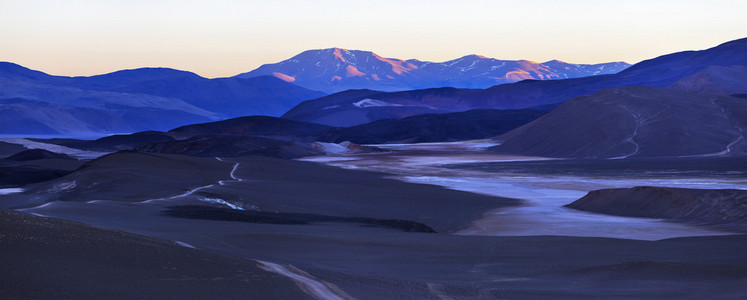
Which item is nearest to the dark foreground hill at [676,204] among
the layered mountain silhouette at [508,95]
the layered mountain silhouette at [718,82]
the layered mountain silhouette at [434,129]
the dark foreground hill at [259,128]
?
the layered mountain silhouette at [434,129]

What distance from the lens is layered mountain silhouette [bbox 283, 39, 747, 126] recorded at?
131625 millimetres

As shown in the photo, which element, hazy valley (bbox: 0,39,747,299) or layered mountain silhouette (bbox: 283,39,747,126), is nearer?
hazy valley (bbox: 0,39,747,299)

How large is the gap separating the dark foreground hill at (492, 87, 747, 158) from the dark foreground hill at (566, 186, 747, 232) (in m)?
25.7

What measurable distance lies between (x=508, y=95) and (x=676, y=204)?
432ft

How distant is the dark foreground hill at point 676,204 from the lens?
17141 mm

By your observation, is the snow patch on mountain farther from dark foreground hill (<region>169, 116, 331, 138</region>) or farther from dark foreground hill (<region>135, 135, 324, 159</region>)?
dark foreground hill (<region>135, 135, 324, 159</region>)

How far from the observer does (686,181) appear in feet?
96.3

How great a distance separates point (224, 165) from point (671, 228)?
73.7 ft

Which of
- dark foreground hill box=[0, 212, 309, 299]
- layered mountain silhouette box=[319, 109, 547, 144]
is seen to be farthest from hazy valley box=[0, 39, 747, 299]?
layered mountain silhouette box=[319, 109, 547, 144]

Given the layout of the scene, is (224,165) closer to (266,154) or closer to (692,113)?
(266,154)

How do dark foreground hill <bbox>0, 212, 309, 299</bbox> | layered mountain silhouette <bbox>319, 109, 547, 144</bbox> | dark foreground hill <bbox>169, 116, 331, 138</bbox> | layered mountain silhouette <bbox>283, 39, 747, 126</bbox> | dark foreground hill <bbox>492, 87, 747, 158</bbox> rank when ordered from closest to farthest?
dark foreground hill <bbox>0, 212, 309, 299</bbox> → dark foreground hill <bbox>492, 87, 747, 158</bbox> → layered mountain silhouette <bbox>319, 109, 547, 144</bbox> → dark foreground hill <bbox>169, 116, 331, 138</bbox> → layered mountain silhouette <bbox>283, 39, 747, 126</bbox>

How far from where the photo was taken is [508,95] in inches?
5866

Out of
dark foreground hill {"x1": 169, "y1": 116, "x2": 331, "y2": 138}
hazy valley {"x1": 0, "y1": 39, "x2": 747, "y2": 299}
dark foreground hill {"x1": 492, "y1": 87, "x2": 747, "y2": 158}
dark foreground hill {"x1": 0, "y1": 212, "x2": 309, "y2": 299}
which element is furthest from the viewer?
dark foreground hill {"x1": 169, "y1": 116, "x2": 331, "y2": 138}

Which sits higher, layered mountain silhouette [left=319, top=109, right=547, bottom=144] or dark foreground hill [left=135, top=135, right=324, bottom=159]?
layered mountain silhouette [left=319, top=109, right=547, bottom=144]
